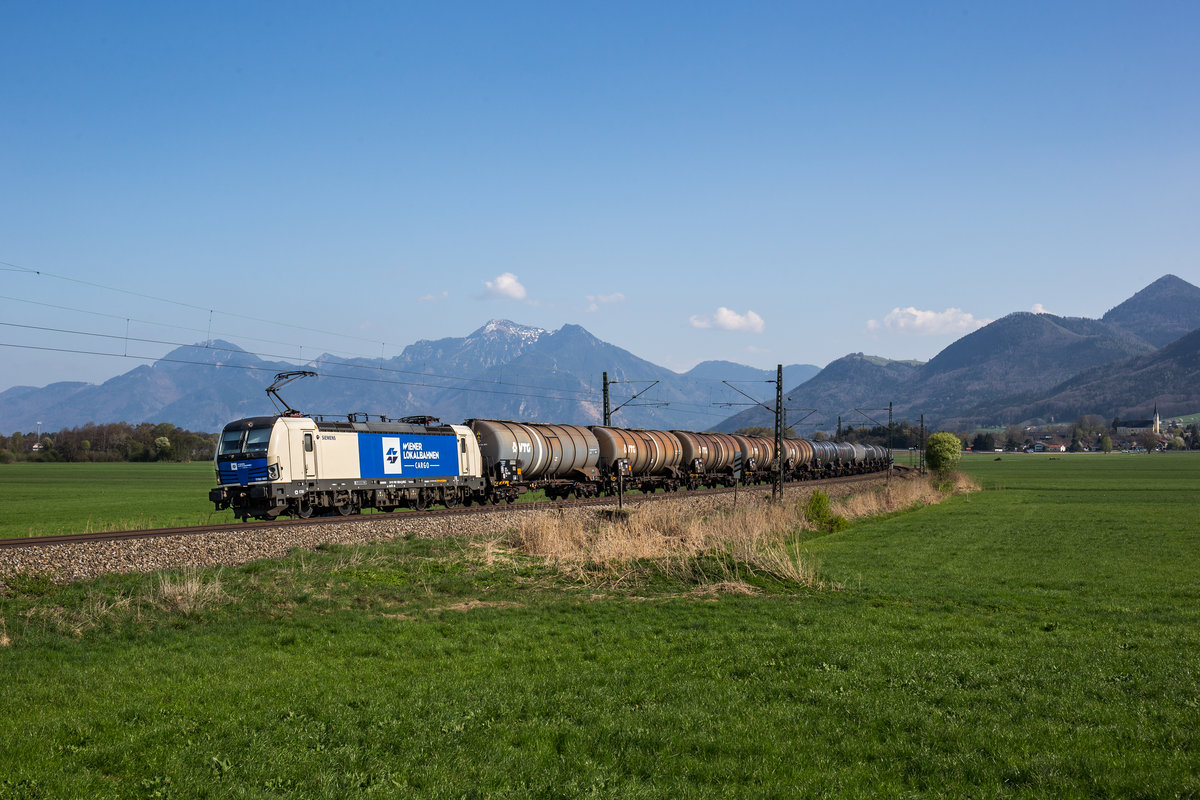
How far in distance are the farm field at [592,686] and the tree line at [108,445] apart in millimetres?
129139

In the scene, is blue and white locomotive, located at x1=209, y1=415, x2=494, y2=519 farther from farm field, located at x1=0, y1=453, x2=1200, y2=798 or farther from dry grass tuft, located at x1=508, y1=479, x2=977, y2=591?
farm field, located at x1=0, y1=453, x2=1200, y2=798

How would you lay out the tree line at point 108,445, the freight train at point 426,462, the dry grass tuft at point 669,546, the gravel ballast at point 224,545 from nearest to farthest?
1. the gravel ballast at point 224,545
2. the dry grass tuft at point 669,546
3. the freight train at point 426,462
4. the tree line at point 108,445

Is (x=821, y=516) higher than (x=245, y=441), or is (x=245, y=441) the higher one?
(x=245, y=441)

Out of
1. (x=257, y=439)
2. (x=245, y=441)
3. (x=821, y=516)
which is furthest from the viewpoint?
(x=821, y=516)

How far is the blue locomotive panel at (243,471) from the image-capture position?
104ft

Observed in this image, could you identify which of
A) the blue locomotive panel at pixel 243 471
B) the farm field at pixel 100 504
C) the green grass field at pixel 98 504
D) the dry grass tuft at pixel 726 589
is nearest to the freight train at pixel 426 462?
the blue locomotive panel at pixel 243 471

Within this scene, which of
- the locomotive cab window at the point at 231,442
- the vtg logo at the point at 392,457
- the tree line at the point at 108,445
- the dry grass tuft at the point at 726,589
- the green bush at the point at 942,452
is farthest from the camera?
the tree line at the point at 108,445

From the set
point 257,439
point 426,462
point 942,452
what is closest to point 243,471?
point 257,439

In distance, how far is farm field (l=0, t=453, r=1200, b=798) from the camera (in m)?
8.77

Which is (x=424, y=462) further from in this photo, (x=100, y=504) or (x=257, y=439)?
(x=100, y=504)

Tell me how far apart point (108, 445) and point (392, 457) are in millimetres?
122614

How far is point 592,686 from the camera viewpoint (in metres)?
12.1

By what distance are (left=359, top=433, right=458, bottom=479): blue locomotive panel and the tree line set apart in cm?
10796

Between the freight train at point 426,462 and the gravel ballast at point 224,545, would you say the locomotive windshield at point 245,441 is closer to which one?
the freight train at point 426,462
